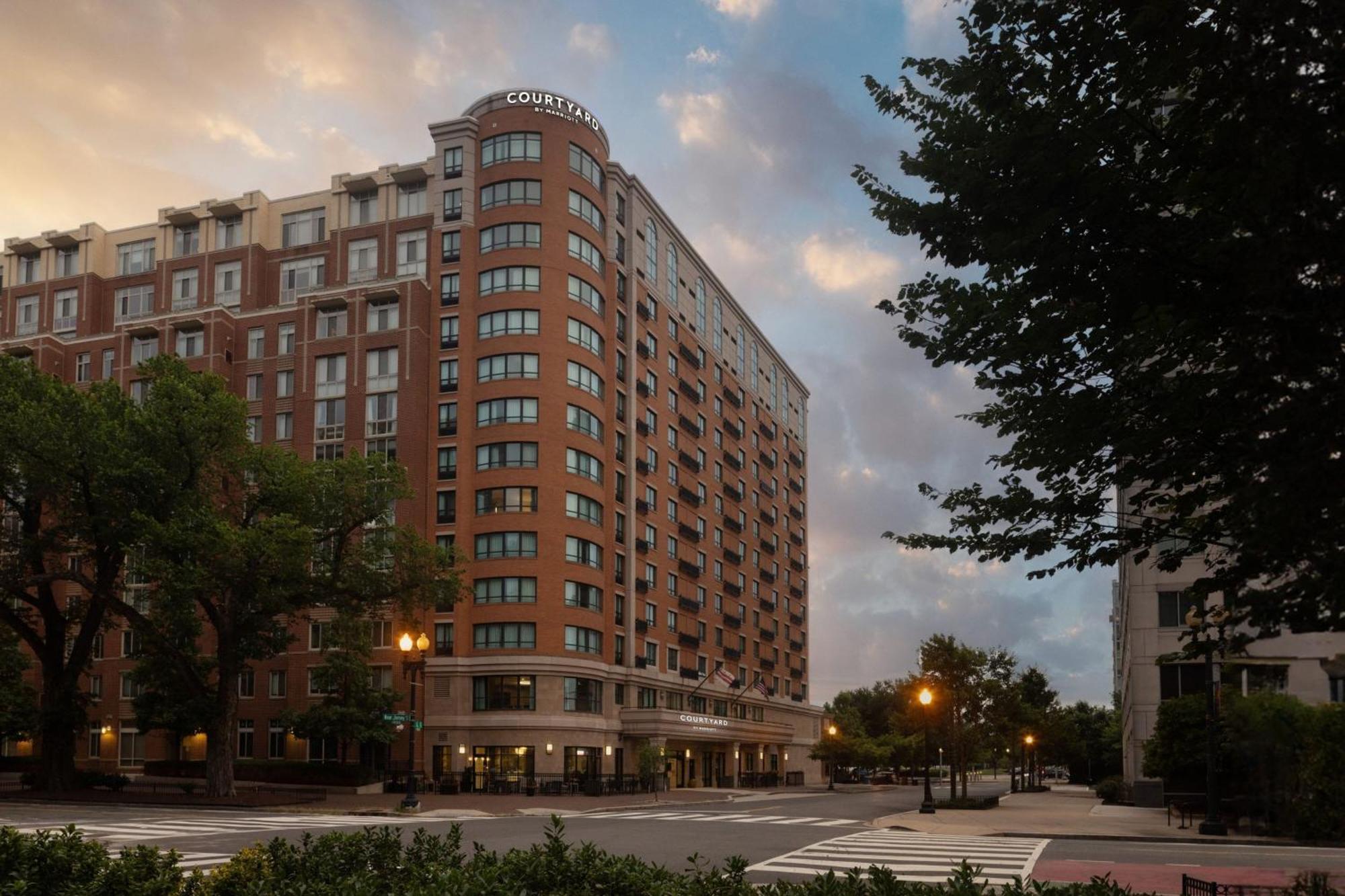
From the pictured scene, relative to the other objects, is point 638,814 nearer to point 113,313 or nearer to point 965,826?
point 965,826

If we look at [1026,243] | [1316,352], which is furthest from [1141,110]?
[1316,352]

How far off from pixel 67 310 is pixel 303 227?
2190cm

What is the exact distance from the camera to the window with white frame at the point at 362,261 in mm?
78312

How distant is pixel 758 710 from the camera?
337 ft

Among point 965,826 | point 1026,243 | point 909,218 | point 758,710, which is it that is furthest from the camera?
point 758,710

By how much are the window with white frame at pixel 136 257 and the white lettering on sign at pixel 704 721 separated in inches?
2051

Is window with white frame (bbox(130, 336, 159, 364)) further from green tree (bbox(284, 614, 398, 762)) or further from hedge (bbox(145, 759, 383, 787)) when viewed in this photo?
green tree (bbox(284, 614, 398, 762))

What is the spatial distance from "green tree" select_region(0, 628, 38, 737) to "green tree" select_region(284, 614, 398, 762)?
15.3 meters

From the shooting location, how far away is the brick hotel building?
6850 centimetres

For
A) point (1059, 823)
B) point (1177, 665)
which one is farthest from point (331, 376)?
point (1059, 823)

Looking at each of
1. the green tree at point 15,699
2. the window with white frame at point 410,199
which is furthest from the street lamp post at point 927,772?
the window with white frame at point 410,199

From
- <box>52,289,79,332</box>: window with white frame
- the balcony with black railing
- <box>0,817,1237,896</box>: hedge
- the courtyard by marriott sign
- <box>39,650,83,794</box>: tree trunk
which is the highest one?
<box>52,289,79,332</box>: window with white frame

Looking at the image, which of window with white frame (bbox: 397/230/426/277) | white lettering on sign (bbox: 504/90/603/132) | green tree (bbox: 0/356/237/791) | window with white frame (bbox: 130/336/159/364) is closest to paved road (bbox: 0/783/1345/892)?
green tree (bbox: 0/356/237/791)

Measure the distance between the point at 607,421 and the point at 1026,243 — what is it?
65.5 metres
